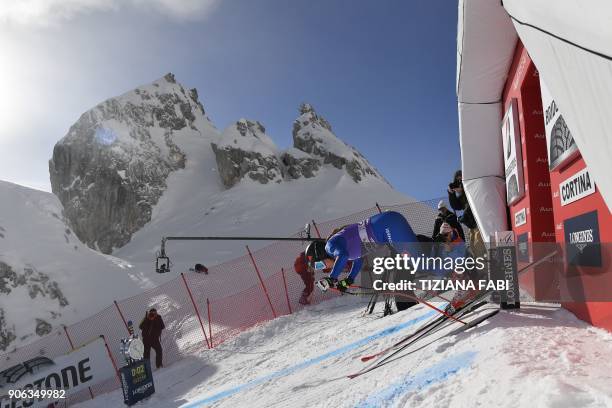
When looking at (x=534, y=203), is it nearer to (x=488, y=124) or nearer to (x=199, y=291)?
(x=488, y=124)

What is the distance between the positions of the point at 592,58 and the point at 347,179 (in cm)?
3633

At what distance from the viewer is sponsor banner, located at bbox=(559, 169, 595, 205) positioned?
348 cm

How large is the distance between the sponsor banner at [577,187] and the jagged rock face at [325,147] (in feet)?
121

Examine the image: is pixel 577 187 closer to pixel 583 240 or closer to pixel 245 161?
pixel 583 240

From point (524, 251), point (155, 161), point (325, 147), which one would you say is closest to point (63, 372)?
point (524, 251)

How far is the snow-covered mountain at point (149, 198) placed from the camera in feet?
53.5

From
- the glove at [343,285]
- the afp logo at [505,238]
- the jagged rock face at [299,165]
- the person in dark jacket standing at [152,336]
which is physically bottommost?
the person in dark jacket standing at [152,336]

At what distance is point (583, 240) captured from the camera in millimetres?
3664

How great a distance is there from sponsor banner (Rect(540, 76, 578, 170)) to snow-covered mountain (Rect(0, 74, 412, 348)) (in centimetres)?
1097

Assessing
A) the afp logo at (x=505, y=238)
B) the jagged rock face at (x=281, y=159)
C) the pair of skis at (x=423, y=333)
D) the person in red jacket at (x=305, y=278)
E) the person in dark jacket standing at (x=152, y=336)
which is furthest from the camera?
the jagged rock face at (x=281, y=159)

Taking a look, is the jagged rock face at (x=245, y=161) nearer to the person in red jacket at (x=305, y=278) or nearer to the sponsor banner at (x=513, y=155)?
the person in red jacket at (x=305, y=278)

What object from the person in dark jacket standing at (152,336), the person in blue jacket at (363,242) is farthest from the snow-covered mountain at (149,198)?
the person in blue jacket at (363,242)

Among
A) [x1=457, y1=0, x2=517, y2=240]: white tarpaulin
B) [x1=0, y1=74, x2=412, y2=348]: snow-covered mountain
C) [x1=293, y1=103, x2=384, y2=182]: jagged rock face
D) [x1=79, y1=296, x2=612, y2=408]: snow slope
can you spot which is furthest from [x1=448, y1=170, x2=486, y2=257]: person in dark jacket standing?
[x1=293, y1=103, x2=384, y2=182]: jagged rock face

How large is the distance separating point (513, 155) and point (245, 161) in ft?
124
